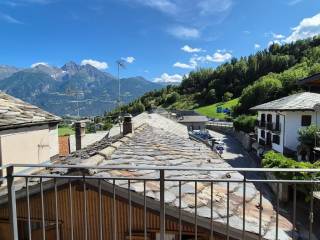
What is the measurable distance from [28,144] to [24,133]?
1.56ft

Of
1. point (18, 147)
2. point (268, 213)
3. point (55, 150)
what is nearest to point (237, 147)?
point (55, 150)

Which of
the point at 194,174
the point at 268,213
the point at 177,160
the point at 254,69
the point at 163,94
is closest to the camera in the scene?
the point at 268,213

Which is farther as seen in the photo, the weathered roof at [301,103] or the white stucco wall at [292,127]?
the white stucco wall at [292,127]

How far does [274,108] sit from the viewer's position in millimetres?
26438

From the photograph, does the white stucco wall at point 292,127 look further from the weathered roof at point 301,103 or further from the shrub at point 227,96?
the shrub at point 227,96

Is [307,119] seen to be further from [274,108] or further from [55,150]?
[55,150]

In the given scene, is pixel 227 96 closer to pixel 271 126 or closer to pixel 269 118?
pixel 269 118

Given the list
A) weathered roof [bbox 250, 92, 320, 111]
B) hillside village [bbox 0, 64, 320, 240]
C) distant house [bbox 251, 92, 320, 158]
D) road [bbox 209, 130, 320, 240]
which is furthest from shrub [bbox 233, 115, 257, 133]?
hillside village [bbox 0, 64, 320, 240]

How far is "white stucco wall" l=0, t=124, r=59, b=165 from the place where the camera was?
8570 mm

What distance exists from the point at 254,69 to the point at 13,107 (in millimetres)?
85212

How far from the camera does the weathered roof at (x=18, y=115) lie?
8680 millimetres

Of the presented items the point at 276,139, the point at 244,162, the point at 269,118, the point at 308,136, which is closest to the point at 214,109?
the point at 269,118

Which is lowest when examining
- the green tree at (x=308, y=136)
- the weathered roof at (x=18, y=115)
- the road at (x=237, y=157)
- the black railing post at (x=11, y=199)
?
the road at (x=237, y=157)

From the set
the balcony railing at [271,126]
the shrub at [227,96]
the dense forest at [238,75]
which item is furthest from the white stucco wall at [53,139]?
the shrub at [227,96]
